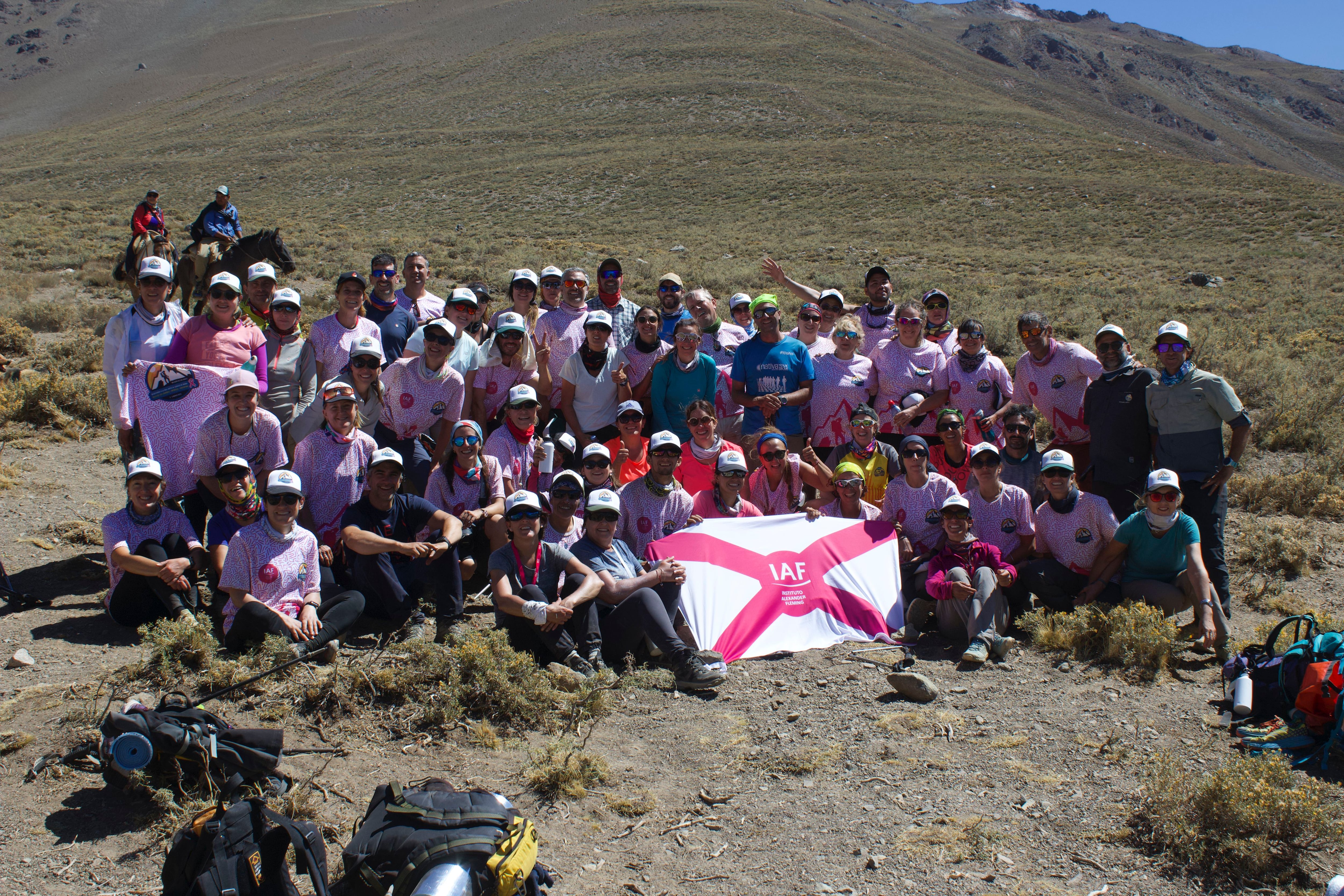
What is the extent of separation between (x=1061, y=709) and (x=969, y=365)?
12.0 ft

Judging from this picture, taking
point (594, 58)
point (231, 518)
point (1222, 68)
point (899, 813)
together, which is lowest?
point (899, 813)

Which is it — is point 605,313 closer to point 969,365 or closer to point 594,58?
point 969,365

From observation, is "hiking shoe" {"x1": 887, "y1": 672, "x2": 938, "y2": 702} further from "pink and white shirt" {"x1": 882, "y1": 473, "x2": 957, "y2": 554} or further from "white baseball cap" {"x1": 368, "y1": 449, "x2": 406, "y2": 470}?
"white baseball cap" {"x1": 368, "y1": 449, "x2": 406, "y2": 470}

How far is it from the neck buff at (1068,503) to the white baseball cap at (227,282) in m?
6.31

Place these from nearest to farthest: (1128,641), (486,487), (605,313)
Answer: (1128,641)
(486,487)
(605,313)

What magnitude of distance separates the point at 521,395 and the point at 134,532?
9.40 ft

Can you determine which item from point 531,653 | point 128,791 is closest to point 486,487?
point 531,653

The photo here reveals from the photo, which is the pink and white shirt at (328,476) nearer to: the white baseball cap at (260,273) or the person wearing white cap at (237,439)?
the person wearing white cap at (237,439)

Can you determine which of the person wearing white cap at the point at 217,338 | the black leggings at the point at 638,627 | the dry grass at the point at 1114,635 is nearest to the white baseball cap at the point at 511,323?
the person wearing white cap at the point at 217,338

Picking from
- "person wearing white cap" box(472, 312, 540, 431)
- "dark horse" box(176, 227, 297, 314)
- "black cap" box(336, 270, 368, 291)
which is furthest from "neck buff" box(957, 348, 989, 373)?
"dark horse" box(176, 227, 297, 314)

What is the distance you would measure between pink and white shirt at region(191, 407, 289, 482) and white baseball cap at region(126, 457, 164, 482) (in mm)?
253

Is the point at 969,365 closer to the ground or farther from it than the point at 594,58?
closer to the ground

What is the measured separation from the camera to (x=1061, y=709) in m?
5.82

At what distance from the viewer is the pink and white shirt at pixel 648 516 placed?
7.35 m
